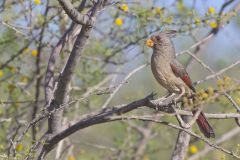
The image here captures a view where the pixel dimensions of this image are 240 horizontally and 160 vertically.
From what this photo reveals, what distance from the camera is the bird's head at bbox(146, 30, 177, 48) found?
17.2 ft

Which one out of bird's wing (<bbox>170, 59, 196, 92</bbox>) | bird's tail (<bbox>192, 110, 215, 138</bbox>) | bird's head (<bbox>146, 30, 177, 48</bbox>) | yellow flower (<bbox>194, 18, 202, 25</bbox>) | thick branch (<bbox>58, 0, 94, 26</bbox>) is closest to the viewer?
thick branch (<bbox>58, 0, 94, 26</bbox>)

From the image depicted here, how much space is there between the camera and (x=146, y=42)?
5.53 metres

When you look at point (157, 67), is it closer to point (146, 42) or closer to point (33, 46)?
→ point (146, 42)

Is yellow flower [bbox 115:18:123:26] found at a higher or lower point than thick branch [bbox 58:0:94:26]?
higher

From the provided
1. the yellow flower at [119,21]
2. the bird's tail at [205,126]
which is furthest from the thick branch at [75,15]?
the yellow flower at [119,21]

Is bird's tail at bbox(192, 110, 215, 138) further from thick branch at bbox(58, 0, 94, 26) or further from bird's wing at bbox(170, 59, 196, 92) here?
thick branch at bbox(58, 0, 94, 26)

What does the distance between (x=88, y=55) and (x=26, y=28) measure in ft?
4.15

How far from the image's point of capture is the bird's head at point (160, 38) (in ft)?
17.2

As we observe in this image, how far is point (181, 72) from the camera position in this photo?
Result: 5137 mm

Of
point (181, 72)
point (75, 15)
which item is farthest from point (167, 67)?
point (75, 15)

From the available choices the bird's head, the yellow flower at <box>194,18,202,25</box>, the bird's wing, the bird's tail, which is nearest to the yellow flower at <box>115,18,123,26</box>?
the bird's head

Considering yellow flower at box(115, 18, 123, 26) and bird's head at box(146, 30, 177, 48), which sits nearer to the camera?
bird's head at box(146, 30, 177, 48)

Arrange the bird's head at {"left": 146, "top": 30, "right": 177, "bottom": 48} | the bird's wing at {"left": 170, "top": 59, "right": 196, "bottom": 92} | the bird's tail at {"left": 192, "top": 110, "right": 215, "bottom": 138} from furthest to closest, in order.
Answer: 1. the bird's head at {"left": 146, "top": 30, "right": 177, "bottom": 48}
2. the bird's wing at {"left": 170, "top": 59, "right": 196, "bottom": 92}
3. the bird's tail at {"left": 192, "top": 110, "right": 215, "bottom": 138}

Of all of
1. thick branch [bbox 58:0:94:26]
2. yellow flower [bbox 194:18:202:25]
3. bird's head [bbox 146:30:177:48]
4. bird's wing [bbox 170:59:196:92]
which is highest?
yellow flower [bbox 194:18:202:25]
